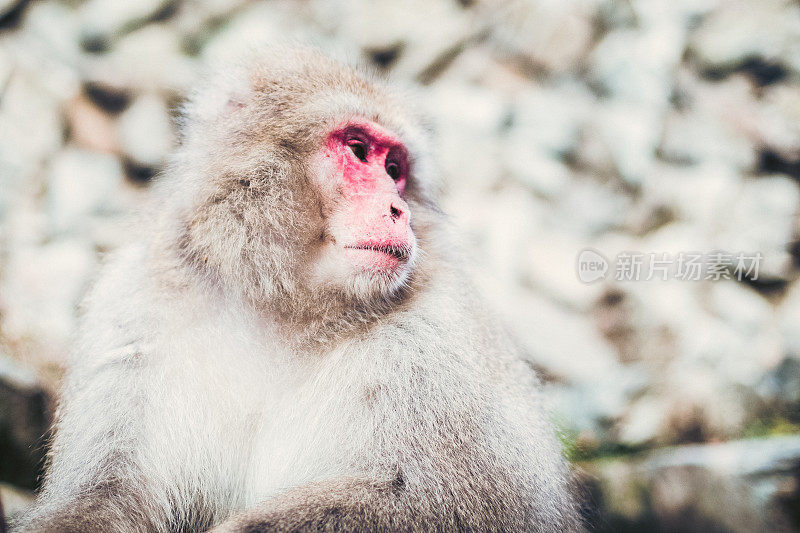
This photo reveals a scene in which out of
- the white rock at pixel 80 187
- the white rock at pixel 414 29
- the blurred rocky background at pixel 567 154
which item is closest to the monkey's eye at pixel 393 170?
the blurred rocky background at pixel 567 154

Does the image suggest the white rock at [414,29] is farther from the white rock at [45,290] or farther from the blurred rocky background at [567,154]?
the white rock at [45,290]

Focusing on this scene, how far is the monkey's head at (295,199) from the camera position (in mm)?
1790

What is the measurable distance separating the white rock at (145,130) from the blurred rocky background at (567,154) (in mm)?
26

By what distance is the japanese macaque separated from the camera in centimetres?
171

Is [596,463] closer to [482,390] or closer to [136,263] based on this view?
[482,390]

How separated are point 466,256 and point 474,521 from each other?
105 cm

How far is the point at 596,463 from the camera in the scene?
15.7 feet

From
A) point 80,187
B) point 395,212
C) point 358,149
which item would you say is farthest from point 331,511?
point 80,187

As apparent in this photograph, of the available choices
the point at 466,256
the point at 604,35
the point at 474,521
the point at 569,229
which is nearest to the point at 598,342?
the point at 569,229

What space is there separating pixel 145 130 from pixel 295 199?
243 inches

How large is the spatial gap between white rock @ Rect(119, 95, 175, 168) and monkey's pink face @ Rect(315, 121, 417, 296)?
19.5 ft

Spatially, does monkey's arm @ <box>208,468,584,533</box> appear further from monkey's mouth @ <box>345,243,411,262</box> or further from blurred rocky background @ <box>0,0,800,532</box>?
blurred rocky background @ <box>0,0,800,532</box>

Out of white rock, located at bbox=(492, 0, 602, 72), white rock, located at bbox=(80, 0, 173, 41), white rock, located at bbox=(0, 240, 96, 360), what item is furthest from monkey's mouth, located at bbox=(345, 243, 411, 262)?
white rock, located at bbox=(80, 0, 173, 41)

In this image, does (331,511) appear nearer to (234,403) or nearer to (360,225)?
(234,403)
